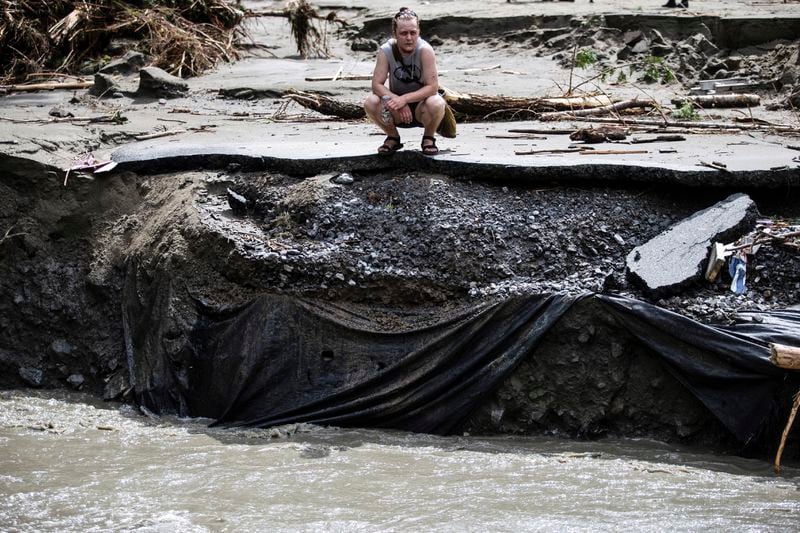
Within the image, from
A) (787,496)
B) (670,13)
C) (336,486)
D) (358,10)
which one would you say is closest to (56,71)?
(358,10)

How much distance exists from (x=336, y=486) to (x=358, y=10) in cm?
952

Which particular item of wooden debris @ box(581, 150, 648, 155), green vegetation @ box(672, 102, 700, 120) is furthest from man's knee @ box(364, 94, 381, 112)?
green vegetation @ box(672, 102, 700, 120)

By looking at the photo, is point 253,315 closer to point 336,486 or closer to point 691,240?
point 336,486

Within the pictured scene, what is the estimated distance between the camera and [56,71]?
420 inches

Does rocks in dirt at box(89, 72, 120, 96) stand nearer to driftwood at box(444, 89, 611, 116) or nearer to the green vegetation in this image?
driftwood at box(444, 89, 611, 116)

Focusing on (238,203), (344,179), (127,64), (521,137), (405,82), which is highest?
(127,64)

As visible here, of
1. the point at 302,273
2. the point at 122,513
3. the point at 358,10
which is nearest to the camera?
the point at 122,513

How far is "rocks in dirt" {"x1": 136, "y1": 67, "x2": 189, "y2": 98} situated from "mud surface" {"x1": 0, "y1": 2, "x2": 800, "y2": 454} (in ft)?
6.50

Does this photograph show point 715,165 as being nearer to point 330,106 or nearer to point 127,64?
point 330,106

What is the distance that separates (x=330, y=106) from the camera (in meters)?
8.38

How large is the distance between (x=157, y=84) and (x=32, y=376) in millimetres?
3903

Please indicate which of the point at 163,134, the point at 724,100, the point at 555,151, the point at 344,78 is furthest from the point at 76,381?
the point at 724,100

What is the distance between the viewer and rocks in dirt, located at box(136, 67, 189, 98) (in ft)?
31.2

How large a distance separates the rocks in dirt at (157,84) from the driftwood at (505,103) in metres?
3.08
